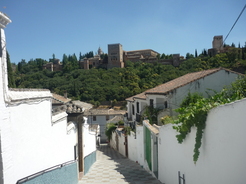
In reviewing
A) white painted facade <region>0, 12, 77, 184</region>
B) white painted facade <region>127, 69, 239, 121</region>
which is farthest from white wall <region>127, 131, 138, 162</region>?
white painted facade <region>0, 12, 77, 184</region>

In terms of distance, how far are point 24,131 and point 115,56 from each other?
83.8m

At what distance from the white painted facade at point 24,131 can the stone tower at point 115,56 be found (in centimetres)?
8014

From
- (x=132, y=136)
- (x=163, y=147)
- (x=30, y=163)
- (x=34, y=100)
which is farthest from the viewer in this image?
(x=132, y=136)

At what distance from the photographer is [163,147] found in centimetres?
840

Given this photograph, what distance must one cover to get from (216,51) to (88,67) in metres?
44.4

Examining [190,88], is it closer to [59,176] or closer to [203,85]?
[203,85]

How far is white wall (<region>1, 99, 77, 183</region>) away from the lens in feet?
14.4

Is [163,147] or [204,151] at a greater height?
[204,151]

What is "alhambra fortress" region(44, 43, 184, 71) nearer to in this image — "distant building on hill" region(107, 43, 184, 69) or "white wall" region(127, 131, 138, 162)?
"distant building on hill" region(107, 43, 184, 69)

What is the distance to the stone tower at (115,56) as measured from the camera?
86863 mm

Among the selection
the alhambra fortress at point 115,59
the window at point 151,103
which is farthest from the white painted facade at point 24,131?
the alhambra fortress at point 115,59

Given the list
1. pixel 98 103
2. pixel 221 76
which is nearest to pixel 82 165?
pixel 221 76

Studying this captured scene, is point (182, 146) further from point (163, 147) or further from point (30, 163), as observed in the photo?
point (30, 163)

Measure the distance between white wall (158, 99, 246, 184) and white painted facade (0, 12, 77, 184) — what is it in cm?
365
